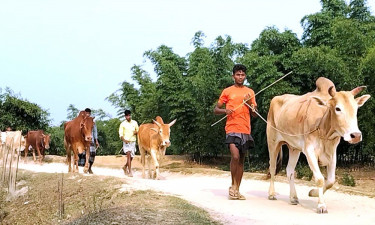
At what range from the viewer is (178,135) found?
21.7m

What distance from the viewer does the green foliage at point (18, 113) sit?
2742 cm

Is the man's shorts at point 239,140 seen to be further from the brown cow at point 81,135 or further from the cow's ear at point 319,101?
the brown cow at point 81,135

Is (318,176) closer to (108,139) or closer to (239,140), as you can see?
(239,140)

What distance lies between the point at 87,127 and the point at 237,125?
5.90m

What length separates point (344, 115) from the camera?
602cm

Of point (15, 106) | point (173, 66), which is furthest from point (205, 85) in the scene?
point (15, 106)

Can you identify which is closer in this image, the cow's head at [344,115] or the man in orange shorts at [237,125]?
the cow's head at [344,115]

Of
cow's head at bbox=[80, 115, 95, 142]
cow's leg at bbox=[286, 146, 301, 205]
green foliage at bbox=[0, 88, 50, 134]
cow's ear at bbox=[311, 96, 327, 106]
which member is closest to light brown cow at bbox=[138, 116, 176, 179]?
cow's head at bbox=[80, 115, 95, 142]

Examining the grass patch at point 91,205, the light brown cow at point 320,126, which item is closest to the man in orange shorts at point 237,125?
the light brown cow at point 320,126

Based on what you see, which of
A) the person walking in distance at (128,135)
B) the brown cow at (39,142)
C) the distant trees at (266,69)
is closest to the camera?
the person walking in distance at (128,135)

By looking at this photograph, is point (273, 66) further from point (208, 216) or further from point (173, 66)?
point (208, 216)

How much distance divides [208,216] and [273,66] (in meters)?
12.1

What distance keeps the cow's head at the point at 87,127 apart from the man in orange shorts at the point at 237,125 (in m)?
5.45

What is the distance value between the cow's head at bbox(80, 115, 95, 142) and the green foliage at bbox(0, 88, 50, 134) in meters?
16.8
